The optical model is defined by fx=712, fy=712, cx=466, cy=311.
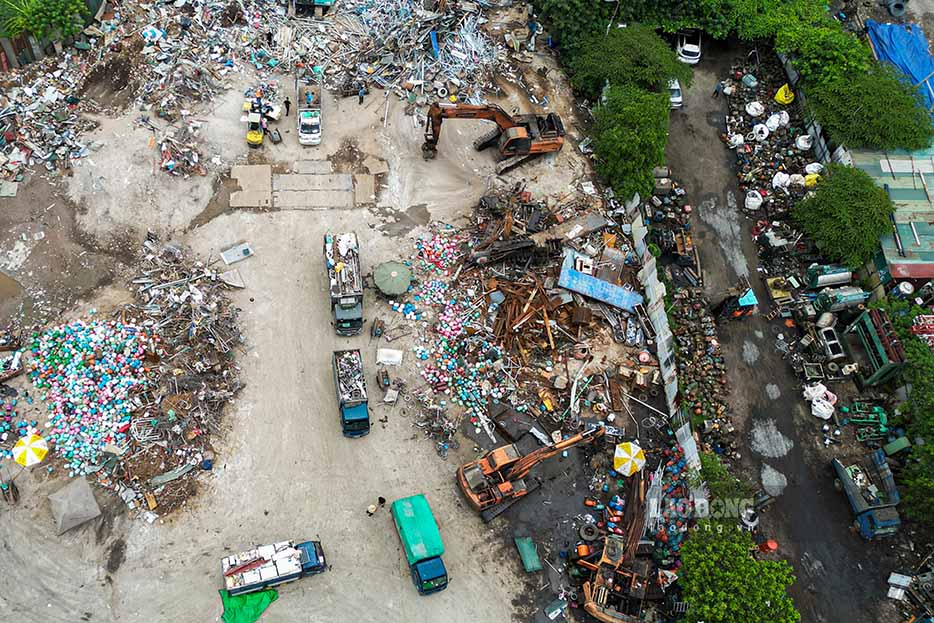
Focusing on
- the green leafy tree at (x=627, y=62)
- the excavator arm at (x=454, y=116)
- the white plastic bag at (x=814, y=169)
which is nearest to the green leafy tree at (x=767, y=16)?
the green leafy tree at (x=627, y=62)

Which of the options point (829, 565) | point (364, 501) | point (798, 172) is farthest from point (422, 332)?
point (798, 172)

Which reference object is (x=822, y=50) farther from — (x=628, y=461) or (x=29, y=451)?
(x=29, y=451)

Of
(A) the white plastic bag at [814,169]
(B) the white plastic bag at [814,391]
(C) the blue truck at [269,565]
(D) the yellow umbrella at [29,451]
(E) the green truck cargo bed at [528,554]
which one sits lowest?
(E) the green truck cargo bed at [528,554]

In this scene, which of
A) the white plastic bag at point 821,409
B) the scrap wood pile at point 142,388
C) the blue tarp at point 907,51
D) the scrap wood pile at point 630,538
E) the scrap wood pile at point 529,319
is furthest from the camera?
the blue tarp at point 907,51

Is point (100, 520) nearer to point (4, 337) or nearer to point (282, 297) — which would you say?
point (4, 337)

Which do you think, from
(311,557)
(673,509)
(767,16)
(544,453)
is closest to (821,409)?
(673,509)

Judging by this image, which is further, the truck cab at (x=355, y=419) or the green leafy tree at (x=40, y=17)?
the green leafy tree at (x=40, y=17)

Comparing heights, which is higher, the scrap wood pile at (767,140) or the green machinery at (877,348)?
the scrap wood pile at (767,140)

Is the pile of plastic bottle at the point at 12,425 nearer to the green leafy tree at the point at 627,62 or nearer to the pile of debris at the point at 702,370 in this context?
the pile of debris at the point at 702,370

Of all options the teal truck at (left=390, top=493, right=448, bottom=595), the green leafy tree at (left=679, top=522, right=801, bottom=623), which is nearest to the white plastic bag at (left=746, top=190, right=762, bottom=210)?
the green leafy tree at (left=679, top=522, right=801, bottom=623)
